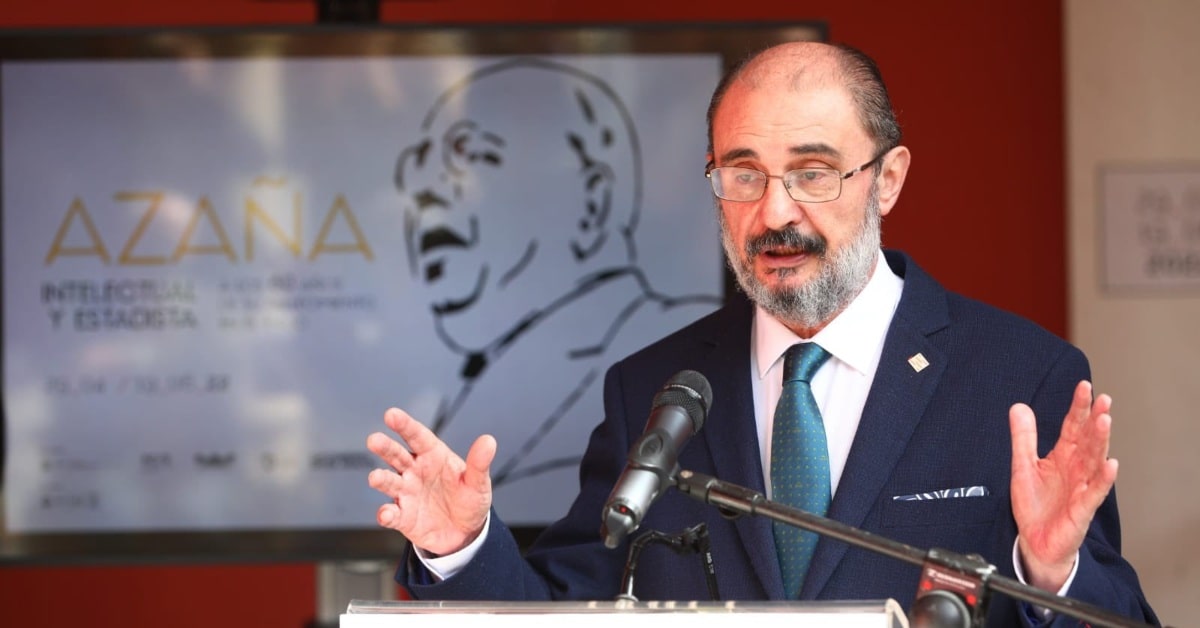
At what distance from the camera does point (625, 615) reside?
1.41m

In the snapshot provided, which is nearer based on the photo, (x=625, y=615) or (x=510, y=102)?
(x=625, y=615)

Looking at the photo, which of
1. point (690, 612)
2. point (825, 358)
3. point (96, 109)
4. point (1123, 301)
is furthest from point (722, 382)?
point (1123, 301)

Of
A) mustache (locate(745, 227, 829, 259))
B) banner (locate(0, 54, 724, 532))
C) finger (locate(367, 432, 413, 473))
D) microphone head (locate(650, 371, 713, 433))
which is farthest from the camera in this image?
banner (locate(0, 54, 724, 532))

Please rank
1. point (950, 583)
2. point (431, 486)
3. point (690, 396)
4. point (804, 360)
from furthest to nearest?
1. point (804, 360)
2. point (431, 486)
3. point (690, 396)
4. point (950, 583)

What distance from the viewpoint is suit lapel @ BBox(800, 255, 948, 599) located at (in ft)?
6.33

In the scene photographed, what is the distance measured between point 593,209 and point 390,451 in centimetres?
221

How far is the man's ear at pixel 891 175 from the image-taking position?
6.89 ft

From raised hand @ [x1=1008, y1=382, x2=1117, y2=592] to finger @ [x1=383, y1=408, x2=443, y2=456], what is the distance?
67 cm

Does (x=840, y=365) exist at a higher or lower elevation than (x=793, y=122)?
lower

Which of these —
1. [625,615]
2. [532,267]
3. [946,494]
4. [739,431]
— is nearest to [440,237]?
A: [532,267]

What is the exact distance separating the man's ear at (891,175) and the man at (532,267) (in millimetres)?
1752

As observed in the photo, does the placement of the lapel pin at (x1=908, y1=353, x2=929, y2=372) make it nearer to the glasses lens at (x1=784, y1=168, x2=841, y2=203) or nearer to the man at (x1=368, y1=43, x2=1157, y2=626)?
the man at (x1=368, y1=43, x2=1157, y2=626)

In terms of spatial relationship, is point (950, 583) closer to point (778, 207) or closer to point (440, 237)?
point (778, 207)

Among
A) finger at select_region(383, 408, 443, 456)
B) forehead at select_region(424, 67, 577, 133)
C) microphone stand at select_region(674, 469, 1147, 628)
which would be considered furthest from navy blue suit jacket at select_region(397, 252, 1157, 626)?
forehead at select_region(424, 67, 577, 133)
